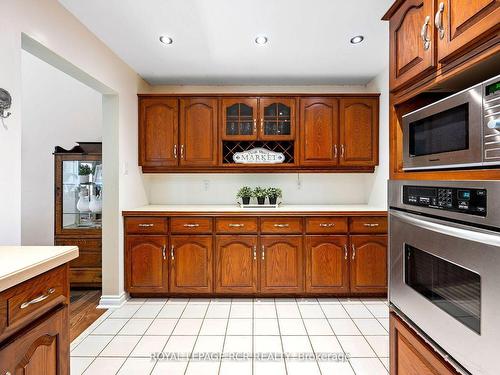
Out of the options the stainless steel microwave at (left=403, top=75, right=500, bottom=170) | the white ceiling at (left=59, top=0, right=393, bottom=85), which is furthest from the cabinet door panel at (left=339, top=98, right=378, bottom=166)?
the stainless steel microwave at (left=403, top=75, right=500, bottom=170)

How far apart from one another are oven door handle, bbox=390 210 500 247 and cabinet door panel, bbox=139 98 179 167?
8.23 feet

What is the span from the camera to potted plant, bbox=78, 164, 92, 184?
3240 millimetres

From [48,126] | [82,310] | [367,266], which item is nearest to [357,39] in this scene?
[367,266]

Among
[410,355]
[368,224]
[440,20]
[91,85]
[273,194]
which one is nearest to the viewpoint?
[440,20]

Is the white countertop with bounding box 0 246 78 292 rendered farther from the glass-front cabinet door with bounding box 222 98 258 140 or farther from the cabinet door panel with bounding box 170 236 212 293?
the glass-front cabinet door with bounding box 222 98 258 140

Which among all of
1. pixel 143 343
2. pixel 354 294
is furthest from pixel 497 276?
pixel 354 294

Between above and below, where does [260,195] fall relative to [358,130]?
below

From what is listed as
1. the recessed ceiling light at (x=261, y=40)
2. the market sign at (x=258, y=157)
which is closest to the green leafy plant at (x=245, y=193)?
the market sign at (x=258, y=157)

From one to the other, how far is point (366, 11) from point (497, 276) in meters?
1.91

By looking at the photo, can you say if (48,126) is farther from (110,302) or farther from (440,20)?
(440,20)

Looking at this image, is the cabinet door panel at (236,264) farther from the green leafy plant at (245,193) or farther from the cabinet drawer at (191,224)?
the green leafy plant at (245,193)

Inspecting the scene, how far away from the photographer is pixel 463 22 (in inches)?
37.8

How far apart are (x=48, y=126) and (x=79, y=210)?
121 centimetres

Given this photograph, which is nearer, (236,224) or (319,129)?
(236,224)
